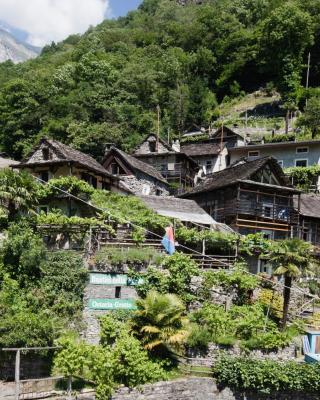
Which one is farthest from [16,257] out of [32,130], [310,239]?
[32,130]

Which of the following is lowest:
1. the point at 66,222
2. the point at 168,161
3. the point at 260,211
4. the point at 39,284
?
the point at 39,284

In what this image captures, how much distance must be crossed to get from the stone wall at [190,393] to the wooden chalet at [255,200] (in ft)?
54.9

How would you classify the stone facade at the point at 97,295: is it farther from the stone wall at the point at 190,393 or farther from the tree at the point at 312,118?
the tree at the point at 312,118

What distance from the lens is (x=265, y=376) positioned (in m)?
25.4

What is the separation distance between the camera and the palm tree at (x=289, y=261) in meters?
28.4

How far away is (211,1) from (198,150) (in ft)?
285

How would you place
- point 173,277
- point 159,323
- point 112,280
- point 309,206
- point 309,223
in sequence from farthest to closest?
Result: point 309,206 → point 309,223 → point 173,277 → point 112,280 → point 159,323

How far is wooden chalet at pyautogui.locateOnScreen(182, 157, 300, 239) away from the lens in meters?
41.2

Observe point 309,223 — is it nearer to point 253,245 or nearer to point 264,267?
point 264,267

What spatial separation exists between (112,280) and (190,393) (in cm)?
704

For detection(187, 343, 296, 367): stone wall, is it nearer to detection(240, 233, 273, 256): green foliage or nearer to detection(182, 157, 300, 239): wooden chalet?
detection(240, 233, 273, 256): green foliage

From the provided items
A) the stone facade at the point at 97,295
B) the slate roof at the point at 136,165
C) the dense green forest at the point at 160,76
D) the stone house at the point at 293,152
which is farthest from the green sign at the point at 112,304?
the dense green forest at the point at 160,76

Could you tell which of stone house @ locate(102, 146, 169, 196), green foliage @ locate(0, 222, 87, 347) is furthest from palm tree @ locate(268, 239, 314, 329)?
stone house @ locate(102, 146, 169, 196)

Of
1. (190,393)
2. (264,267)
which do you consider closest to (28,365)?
(190,393)
